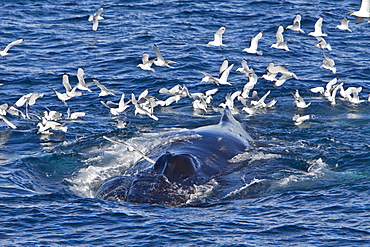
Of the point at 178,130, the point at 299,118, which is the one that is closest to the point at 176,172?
the point at 178,130

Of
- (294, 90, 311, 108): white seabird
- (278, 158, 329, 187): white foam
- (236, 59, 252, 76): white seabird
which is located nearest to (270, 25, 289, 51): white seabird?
(236, 59, 252, 76): white seabird

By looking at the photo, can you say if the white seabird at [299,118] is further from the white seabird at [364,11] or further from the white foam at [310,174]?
the white foam at [310,174]

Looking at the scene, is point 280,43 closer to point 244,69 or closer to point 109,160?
point 244,69

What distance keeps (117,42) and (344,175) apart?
19082mm

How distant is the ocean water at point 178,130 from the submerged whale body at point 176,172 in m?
0.28

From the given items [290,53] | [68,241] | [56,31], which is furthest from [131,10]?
[68,241]

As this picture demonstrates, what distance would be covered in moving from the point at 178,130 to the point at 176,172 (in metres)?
6.14

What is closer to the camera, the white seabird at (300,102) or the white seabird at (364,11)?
the white seabird at (364,11)

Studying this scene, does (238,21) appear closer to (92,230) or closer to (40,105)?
(40,105)

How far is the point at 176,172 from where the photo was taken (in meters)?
13.1

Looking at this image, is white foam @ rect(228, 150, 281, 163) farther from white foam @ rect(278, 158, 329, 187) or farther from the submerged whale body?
white foam @ rect(278, 158, 329, 187)

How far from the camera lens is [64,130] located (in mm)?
19500

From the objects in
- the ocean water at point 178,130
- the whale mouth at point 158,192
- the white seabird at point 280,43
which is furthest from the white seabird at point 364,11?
the whale mouth at point 158,192

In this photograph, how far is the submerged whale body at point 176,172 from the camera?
12.7 metres
